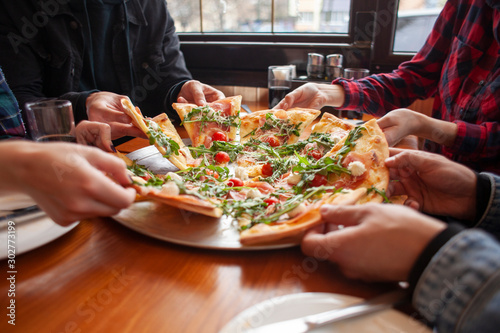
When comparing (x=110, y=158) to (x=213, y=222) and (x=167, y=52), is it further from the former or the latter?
(x=167, y=52)

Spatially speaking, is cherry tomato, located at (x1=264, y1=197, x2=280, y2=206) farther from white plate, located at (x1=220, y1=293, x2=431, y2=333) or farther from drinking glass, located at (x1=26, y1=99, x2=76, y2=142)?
drinking glass, located at (x1=26, y1=99, x2=76, y2=142)

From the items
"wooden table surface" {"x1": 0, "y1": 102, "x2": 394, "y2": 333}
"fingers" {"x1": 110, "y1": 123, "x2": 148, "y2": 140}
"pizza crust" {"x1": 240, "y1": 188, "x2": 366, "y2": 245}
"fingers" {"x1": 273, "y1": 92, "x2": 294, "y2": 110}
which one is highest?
"fingers" {"x1": 273, "y1": 92, "x2": 294, "y2": 110}

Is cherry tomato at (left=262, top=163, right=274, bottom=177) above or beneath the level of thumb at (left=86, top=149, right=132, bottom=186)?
beneath

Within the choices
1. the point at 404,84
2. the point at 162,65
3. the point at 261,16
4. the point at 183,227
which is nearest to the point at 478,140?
the point at 404,84

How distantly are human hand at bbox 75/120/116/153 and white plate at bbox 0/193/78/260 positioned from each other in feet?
1.72

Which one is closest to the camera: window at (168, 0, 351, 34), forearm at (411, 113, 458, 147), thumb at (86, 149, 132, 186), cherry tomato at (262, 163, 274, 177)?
thumb at (86, 149, 132, 186)

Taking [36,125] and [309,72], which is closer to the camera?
[36,125]

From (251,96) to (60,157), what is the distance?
3623 mm

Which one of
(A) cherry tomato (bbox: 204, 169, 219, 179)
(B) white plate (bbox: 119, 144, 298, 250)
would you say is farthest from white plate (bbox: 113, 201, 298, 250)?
(A) cherry tomato (bbox: 204, 169, 219, 179)

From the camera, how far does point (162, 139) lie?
196cm

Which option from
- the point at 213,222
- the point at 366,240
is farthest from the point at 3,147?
the point at 366,240

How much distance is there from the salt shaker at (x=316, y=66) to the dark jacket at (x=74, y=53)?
1.27 meters

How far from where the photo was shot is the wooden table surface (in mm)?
844

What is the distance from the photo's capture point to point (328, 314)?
792 mm
